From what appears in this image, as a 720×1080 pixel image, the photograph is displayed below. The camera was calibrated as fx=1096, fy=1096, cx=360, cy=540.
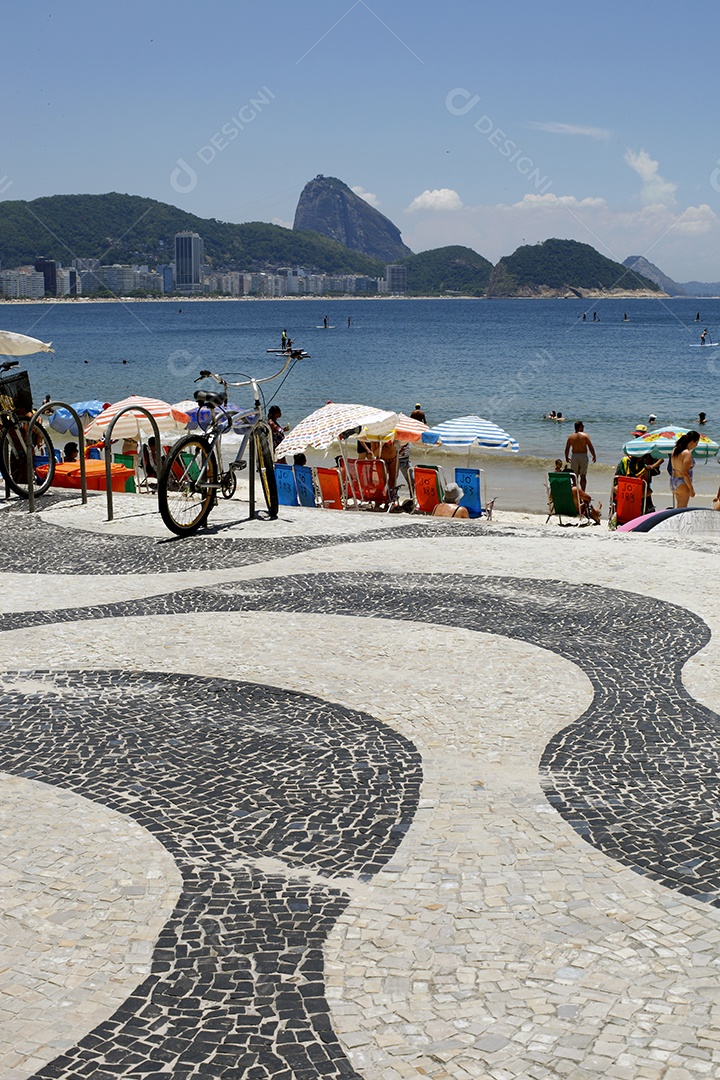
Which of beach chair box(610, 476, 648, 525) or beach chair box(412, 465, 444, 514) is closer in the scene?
beach chair box(610, 476, 648, 525)

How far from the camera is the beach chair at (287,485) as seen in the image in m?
14.9

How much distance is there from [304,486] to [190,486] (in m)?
5.29

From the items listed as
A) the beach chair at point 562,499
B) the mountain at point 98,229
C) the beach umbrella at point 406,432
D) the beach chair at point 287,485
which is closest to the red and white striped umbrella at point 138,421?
the beach chair at point 287,485

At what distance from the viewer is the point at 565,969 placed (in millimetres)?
3199

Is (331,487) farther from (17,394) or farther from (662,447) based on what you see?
(662,447)

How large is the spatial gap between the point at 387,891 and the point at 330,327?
12821 cm

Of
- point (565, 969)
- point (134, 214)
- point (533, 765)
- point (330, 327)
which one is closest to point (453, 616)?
point (533, 765)

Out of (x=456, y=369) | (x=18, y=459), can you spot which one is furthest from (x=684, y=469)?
(x=456, y=369)

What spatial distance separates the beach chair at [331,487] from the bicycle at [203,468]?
4.10 m

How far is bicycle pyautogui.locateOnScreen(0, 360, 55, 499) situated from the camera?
38.2 ft

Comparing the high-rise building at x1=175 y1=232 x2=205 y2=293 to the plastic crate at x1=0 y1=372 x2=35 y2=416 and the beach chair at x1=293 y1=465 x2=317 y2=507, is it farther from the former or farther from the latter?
the plastic crate at x1=0 y1=372 x2=35 y2=416

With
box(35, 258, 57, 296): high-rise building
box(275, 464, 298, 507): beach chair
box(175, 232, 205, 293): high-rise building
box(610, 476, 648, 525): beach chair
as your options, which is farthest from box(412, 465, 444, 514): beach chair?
box(175, 232, 205, 293): high-rise building

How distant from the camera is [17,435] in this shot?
459 inches

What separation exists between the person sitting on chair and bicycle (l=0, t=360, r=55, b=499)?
15.8ft
